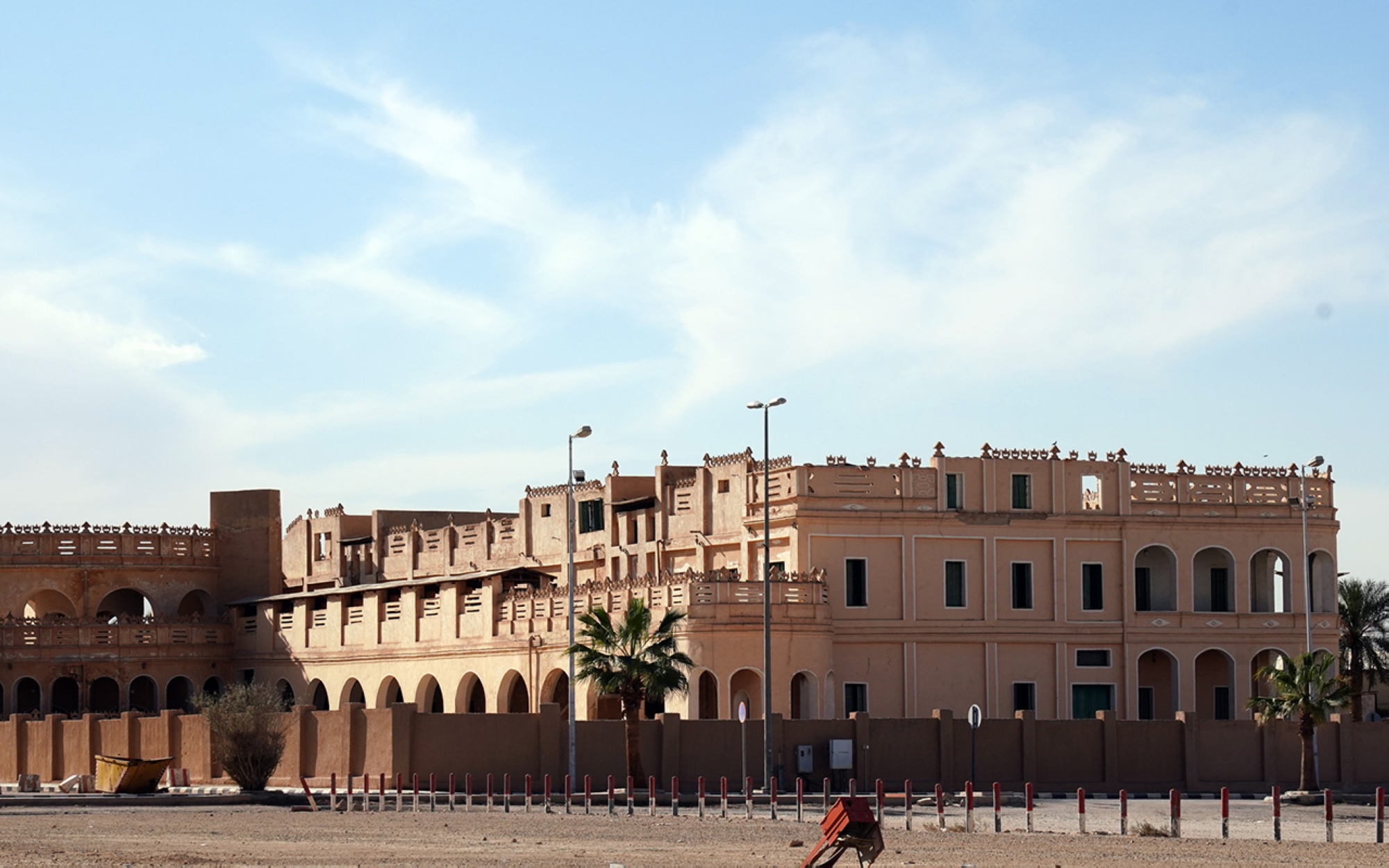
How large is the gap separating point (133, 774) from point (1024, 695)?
24297mm

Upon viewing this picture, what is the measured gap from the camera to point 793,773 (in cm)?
4978

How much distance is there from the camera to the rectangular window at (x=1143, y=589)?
196ft

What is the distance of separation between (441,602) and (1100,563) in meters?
20.3

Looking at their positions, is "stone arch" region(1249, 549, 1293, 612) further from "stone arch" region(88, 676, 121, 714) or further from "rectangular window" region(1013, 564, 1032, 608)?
"stone arch" region(88, 676, 121, 714)

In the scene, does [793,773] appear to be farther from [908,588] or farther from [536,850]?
[536,850]

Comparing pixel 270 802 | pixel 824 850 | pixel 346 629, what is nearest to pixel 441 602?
pixel 346 629

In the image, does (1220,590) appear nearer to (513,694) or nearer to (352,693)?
(513,694)

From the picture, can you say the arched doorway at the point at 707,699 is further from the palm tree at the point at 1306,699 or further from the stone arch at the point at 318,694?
the stone arch at the point at 318,694

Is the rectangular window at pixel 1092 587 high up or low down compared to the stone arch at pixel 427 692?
up

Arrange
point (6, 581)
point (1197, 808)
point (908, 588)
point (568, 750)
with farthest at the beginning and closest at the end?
1. point (6, 581)
2. point (908, 588)
3. point (568, 750)
4. point (1197, 808)

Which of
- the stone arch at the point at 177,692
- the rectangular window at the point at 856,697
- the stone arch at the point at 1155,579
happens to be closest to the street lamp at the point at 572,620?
the rectangular window at the point at 856,697

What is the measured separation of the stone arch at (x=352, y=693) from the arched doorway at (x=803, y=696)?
60.0ft

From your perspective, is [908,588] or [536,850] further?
[908,588]

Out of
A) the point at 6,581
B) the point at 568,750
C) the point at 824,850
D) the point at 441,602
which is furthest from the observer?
the point at 6,581
